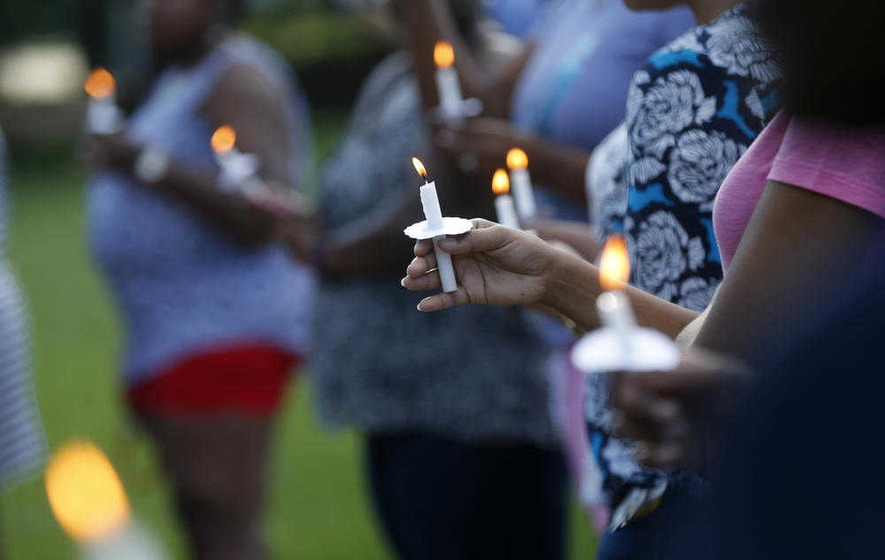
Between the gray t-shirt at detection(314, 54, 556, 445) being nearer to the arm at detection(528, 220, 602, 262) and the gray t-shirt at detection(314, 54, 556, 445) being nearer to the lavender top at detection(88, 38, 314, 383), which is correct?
the lavender top at detection(88, 38, 314, 383)

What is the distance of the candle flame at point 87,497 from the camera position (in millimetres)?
906

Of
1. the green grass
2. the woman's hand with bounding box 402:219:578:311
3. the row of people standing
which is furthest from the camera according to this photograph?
the green grass

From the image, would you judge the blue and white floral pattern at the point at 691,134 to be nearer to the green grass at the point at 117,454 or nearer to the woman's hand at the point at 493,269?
the woman's hand at the point at 493,269

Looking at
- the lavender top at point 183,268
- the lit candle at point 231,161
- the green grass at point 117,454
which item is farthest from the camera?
the green grass at point 117,454

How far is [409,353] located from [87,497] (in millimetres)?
2364

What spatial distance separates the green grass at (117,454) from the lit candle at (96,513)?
2.68 meters

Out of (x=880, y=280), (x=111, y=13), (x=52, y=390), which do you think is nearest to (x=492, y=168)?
(x=880, y=280)

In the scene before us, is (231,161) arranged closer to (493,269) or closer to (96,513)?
(493,269)

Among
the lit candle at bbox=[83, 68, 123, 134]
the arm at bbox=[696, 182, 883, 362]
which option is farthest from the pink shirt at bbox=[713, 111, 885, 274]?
the lit candle at bbox=[83, 68, 123, 134]

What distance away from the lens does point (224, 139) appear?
382cm

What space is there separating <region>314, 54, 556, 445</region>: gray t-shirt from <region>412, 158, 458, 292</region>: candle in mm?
1567

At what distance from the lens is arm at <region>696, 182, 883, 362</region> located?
116 centimetres

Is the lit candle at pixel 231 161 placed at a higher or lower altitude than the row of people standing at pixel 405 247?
higher

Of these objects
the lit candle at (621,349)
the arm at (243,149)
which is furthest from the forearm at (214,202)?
the lit candle at (621,349)
